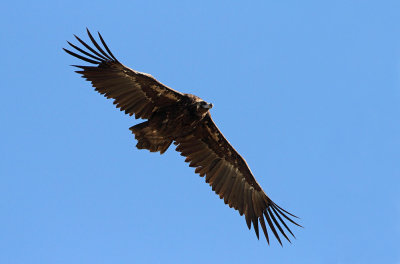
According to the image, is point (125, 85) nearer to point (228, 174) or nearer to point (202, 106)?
point (202, 106)

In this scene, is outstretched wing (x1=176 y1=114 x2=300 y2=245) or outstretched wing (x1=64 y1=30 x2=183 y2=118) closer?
outstretched wing (x1=64 y1=30 x2=183 y2=118)

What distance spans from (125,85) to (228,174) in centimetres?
425

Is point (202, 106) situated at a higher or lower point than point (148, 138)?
higher

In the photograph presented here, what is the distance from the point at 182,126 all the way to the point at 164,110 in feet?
2.23

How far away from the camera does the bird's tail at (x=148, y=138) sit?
1731 cm

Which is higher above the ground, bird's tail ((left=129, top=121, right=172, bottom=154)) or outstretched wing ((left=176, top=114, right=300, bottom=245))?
outstretched wing ((left=176, top=114, right=300, bottom=245))

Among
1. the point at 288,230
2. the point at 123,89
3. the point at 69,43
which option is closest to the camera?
the point at 69,43

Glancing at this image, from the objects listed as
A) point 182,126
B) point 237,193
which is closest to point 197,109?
point 182,126

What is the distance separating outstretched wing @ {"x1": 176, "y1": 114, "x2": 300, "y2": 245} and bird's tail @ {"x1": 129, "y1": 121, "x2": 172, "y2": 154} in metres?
1.07

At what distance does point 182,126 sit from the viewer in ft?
58.1

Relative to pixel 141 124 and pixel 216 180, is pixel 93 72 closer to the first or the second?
pixel 141 124

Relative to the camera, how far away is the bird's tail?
56.8 ft

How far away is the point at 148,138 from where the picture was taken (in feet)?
57.3

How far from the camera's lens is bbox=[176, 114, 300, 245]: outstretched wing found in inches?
740
